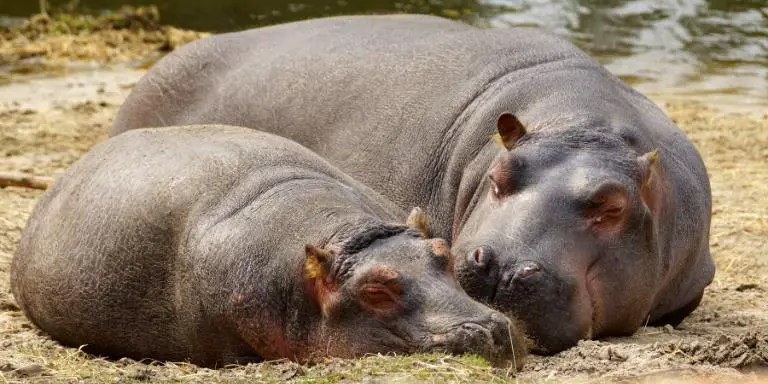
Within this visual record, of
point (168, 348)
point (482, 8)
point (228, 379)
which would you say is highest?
point (228, 379)

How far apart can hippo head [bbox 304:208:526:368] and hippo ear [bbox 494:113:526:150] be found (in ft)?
3.91

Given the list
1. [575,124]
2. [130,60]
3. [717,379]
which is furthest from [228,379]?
[130,60]

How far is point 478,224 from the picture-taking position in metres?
6.13

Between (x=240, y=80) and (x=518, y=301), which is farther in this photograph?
(x=240, y=80)

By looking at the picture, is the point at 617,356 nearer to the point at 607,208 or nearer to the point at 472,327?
the point at 472,327

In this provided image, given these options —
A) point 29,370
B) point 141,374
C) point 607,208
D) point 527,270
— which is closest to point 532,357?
point 527,270

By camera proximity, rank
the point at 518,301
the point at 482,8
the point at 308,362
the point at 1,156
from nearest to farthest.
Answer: the point at 308,362 → the point at 518,301 → the point at 1,156 → the point at 482,8

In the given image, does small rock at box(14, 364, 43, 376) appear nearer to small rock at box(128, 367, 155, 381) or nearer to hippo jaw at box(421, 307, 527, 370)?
small rock at box(128, 367, 155, 381)

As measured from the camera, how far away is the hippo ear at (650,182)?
6.05 m

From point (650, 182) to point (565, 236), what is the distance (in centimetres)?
62

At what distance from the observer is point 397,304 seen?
4.90 meters

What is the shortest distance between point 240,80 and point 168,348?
3103 mm

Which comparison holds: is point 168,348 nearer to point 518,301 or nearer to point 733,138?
point 518,301

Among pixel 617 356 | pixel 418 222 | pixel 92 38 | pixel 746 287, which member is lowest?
pixel 92 38
